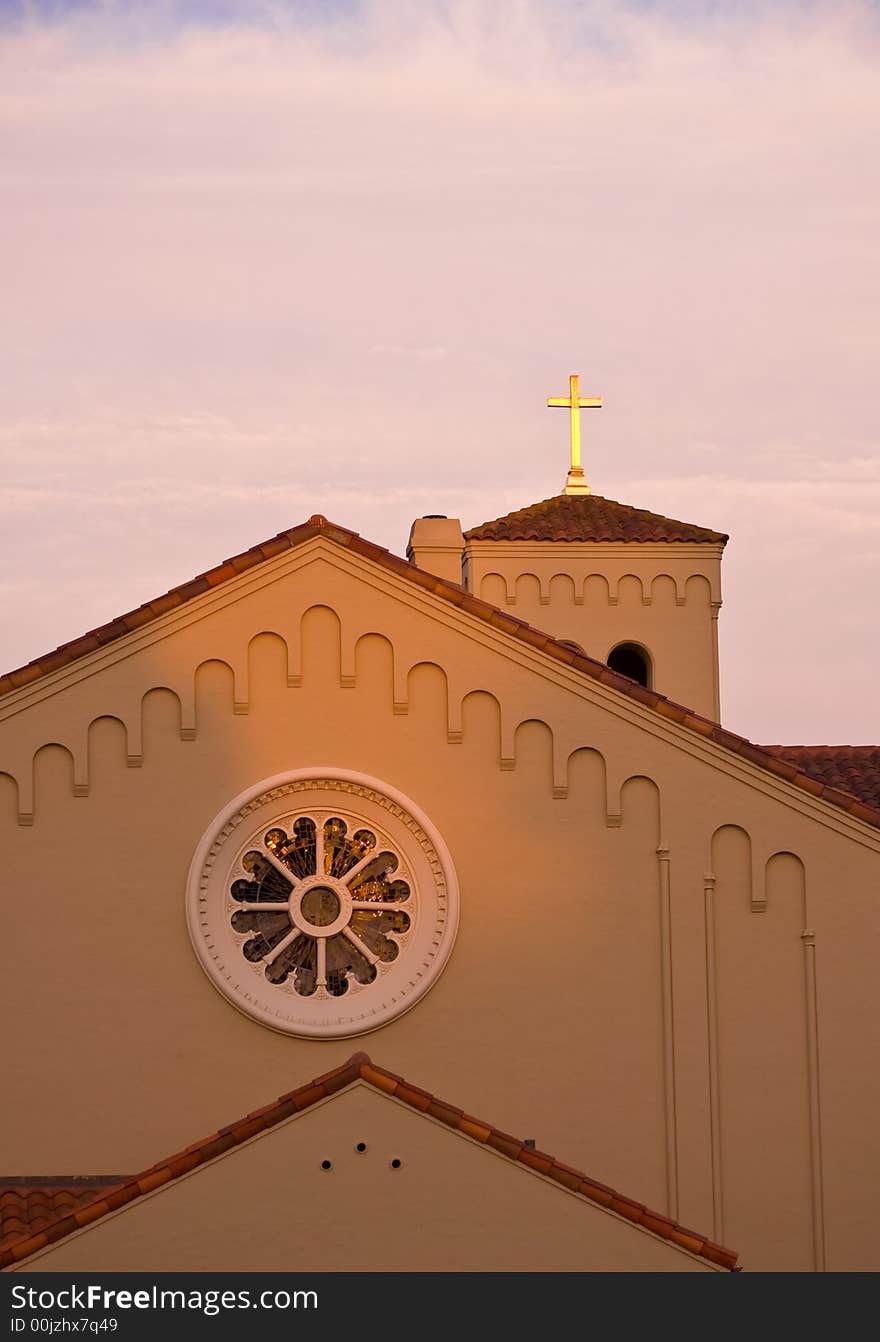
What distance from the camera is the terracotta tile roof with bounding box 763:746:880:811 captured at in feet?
86.8

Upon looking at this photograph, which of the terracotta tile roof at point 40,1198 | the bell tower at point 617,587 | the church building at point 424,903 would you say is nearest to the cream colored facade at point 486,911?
the church building at point 424,903

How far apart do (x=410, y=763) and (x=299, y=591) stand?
6.44ft

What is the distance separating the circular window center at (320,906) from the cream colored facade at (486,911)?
45.6 inches

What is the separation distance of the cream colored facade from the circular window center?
3.80 ft

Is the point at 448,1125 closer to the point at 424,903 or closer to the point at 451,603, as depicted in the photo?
the point at 424,903

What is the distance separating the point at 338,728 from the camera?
73.0ft

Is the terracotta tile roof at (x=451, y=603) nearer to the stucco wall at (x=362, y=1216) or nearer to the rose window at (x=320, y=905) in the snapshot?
the rose window at (x=320, y=905)

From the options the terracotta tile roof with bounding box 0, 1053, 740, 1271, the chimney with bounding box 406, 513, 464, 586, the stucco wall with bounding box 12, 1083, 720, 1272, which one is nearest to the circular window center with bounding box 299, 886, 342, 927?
the terracotta tile roof with bounding box 0, 1053, 740, 1271

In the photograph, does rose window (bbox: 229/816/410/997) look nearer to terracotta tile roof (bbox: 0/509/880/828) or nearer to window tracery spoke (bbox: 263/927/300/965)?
window tracery spoke (bbox: 263/927/300/965)

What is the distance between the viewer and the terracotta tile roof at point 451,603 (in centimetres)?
2191

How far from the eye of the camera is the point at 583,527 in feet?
108
